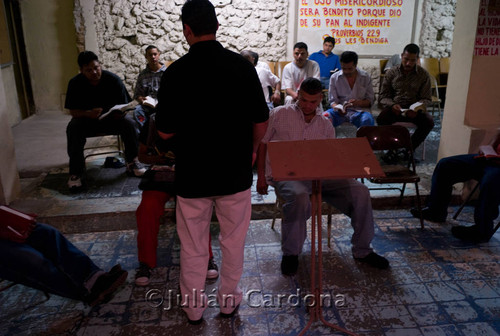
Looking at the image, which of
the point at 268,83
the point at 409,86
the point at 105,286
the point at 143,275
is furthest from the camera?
the point at 268,83

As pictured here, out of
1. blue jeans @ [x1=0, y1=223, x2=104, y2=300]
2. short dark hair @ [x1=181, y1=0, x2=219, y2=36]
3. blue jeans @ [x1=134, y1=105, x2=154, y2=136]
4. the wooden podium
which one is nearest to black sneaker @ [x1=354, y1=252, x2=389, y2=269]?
the wooden podium

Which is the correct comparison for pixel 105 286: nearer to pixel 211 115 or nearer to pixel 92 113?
pixel 211 115

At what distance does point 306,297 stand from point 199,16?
196 cm

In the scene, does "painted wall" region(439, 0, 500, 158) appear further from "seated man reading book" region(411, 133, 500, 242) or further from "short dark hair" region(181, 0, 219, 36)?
"short dark hair" region(181, 0, 219, 36)

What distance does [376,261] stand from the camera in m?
3.22

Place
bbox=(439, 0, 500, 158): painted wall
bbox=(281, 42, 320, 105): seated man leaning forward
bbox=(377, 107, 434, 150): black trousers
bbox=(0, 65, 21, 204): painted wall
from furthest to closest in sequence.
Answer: bbox=(281, 42, 320, 105): seated man leaning forward < bbox=(377, 107, 434, 150): black trousers < bbox=(439, 0, 500, 158): painted wall < bbox=(0, 65, 21, 204): painted wall

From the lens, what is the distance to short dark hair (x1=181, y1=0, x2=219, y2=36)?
6.84 feet

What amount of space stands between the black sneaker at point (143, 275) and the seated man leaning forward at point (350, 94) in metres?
3.20

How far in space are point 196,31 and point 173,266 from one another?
6.20ft

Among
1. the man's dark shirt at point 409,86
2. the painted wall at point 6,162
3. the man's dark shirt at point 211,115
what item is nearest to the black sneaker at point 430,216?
the man's dark shirt at point 409,86

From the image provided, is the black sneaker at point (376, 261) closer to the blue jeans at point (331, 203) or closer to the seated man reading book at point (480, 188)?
the blue jeans at point (331, 203)

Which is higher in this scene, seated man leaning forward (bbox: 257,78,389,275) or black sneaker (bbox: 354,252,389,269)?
seated man leaning forward (bbox: 257,78,389,275)

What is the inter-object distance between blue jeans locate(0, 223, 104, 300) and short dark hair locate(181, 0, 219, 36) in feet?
5.30


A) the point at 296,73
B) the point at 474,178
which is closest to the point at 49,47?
the point at 296,73
